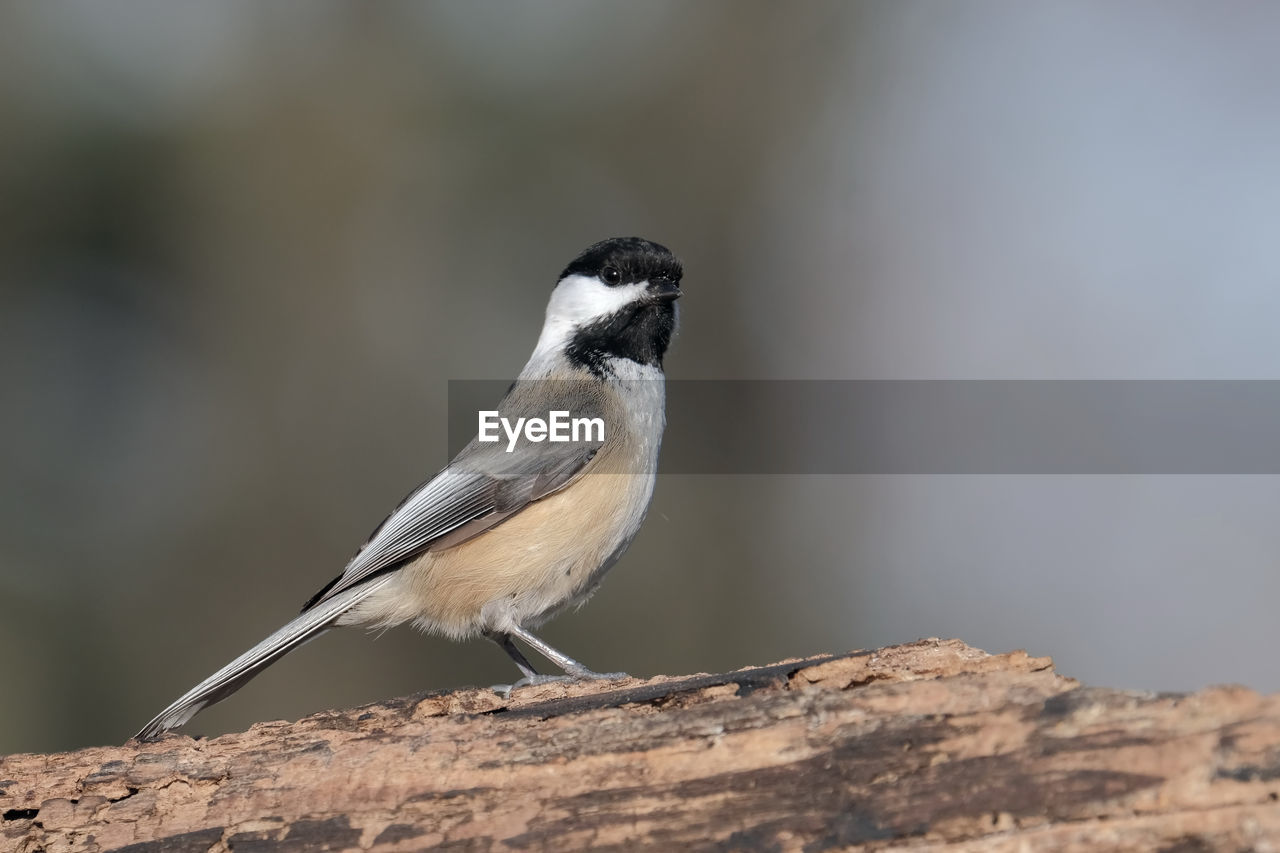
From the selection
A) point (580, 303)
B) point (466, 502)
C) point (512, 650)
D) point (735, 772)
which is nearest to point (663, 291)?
point (580, 303)

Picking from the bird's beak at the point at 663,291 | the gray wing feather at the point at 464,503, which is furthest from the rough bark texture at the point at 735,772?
the bird's beak at the point at 663,291

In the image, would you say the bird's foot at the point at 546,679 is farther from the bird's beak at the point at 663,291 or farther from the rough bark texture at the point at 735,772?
the bird's beak at the point at 663,291

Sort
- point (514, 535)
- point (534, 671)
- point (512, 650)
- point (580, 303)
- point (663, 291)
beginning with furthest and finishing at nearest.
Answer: point (580, 303)
point (663, 291)
point (512, 650)
point (534, 671)
point (514, 535)

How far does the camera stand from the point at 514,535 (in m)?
2.91

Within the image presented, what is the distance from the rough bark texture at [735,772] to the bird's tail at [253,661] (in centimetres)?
30

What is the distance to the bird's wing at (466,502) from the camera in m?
2.92

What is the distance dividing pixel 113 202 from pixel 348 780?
4.67 m

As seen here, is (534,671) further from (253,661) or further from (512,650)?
(253,661)

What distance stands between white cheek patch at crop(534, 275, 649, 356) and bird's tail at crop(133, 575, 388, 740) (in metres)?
1.07

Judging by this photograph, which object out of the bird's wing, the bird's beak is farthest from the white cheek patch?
the bird's wing

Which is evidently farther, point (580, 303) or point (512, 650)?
point (580, 303)

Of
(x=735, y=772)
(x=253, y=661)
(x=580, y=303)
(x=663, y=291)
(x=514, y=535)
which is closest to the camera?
(x=735, y=772)

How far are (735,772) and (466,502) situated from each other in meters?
1.48

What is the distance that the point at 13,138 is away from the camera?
17.7 feet
